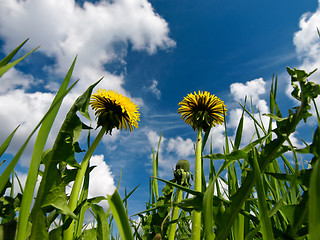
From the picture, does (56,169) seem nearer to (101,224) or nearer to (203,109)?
(101,224)

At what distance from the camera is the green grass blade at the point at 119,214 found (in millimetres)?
421

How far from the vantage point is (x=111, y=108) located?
1492mm

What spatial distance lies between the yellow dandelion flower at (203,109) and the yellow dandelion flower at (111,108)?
0.54 m

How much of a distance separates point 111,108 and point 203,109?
75 cm

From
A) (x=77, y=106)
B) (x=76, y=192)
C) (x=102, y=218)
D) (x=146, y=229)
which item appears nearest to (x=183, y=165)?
(x=146, y=229)

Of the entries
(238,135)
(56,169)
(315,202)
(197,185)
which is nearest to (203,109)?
(197,185)

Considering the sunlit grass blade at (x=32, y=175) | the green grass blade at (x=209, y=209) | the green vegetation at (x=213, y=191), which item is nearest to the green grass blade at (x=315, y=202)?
the green vegetation at (x=213, y=191)

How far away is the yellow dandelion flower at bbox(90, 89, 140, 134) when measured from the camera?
145cm

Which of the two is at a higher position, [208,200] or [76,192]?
[76,192]

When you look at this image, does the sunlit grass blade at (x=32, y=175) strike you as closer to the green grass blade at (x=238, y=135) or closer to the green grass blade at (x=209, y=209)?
the green grass blade at (x=209, y=209)

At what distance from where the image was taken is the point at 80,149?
0.97 m

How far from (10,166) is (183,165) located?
62.3 inches

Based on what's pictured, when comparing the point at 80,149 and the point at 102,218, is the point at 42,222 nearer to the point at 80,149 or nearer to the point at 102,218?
the point at 102,218

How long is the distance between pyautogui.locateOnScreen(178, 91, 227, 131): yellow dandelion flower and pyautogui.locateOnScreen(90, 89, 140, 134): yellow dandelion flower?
21.3 inches
